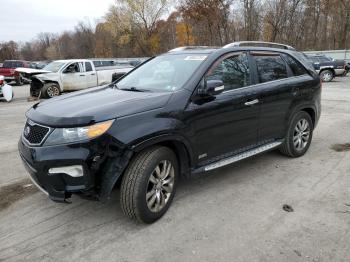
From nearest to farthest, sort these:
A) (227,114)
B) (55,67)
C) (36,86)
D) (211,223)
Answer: (211,223)
(227,114)
(36,86)
(55,67)

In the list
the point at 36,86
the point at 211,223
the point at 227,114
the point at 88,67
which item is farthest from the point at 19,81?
the point at 211,223

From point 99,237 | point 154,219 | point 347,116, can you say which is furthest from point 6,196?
point 347,116

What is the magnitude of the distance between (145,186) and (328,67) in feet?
67.2

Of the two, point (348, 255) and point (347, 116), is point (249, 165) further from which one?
point (347, 116)

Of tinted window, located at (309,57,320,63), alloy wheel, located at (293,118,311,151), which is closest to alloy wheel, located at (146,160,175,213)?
alloy wheel, located at (293,118,311,151)

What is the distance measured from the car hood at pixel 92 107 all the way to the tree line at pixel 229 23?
3341 centimetres

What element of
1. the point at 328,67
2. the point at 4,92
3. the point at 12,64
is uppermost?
the point at 12,64

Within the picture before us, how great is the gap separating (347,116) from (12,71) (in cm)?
2243

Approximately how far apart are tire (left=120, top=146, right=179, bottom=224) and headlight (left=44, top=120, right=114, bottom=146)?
45cm

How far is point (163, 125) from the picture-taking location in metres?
3.45

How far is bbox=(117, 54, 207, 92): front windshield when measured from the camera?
4.02 metres

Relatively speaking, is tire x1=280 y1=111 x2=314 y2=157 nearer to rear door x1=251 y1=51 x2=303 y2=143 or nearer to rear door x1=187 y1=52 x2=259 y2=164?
rear door x1=251 y1=51 x2=303 y2=143

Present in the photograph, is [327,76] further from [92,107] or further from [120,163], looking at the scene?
[120,163]

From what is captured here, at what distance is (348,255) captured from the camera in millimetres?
2979
